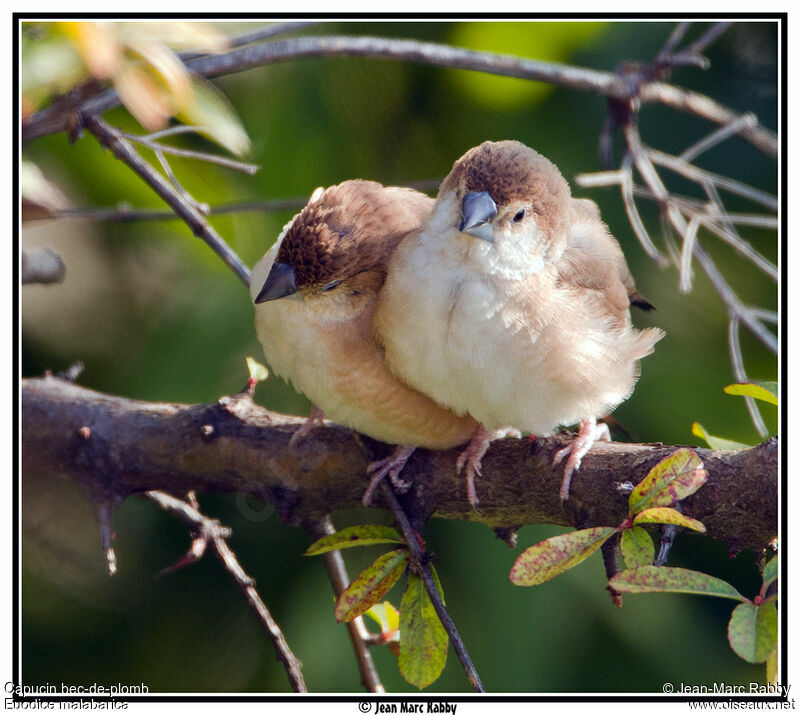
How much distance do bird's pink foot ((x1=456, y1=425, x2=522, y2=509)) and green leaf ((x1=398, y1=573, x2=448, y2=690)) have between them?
0.78 feet

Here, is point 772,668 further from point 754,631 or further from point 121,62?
point 121,62

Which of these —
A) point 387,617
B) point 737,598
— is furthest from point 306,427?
point 737,598

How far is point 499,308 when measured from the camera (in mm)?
1429

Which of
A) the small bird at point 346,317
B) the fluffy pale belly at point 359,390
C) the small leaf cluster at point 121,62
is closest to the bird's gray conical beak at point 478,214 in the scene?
the small bird at point 346,317

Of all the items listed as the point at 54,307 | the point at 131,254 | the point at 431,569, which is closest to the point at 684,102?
the point at 431,569

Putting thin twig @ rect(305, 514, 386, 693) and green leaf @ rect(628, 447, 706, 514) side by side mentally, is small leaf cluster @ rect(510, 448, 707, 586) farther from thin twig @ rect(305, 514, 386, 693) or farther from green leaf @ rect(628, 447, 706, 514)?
thin twig @ rect(305, 514, 386, 693)

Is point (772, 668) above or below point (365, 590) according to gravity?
below

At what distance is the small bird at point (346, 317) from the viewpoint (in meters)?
1.54

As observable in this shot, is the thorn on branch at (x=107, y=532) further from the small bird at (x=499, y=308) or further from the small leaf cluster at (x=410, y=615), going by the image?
the small bird at (x=499, y=308)

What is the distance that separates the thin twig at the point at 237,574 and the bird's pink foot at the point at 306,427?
209 millimetres

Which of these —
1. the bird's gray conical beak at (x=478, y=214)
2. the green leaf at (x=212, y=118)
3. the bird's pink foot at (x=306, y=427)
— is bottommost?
the bird's pink foot at (x=306, y=427)

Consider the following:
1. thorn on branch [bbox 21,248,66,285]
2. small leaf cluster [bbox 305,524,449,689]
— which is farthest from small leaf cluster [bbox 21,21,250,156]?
small leaf cluster [bbox 305,524,449,689]

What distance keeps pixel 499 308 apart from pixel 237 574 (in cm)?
66

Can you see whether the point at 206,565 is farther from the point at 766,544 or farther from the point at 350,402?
the point at 766,544
